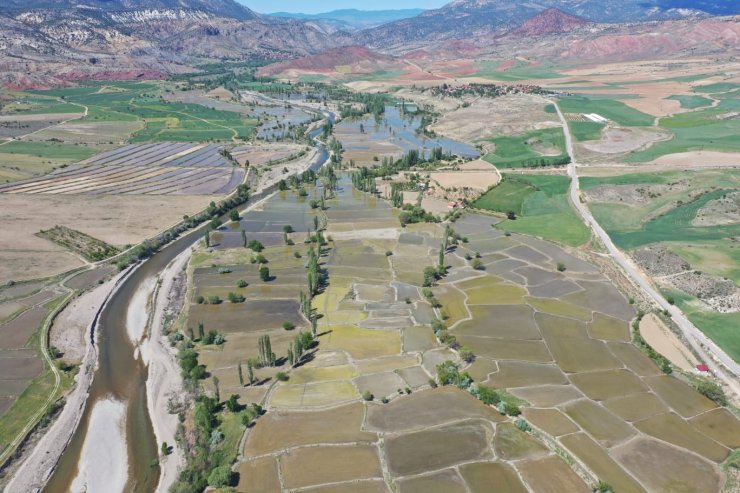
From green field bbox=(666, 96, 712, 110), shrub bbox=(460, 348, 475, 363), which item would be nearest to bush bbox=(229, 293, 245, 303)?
shrub bbox=(460, 348, 475, 363)

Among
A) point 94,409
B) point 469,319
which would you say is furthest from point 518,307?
point 94,409

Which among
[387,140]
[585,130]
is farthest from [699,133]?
[387,140]

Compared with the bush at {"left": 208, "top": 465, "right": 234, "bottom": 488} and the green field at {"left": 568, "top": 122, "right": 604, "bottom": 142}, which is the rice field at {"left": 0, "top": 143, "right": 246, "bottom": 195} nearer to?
the bush at {"left": 208, "top": 465, "right": 234, "bottom": 488}

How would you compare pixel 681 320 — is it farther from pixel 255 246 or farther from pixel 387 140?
pixel 387 140

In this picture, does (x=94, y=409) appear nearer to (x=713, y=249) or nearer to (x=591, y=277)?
(x=591, y=277)

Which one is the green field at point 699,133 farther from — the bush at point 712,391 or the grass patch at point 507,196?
the bush at point 712,391

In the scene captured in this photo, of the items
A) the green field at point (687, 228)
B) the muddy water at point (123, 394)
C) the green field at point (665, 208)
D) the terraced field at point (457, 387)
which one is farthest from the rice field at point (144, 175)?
the green field at point (687, 228)
